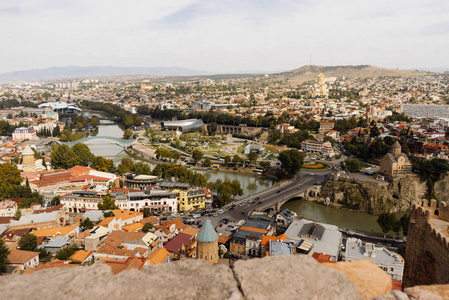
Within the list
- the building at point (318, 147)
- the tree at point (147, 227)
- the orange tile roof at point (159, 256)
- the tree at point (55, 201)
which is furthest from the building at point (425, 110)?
the orange tile roof at point (159, 256)

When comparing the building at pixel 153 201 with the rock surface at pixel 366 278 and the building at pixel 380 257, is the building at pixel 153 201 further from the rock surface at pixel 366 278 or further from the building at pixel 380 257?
the rock surface at pixel 366 278

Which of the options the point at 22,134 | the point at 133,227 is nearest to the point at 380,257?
the point at 133,227

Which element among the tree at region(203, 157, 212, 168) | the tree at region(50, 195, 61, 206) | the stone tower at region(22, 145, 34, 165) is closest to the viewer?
the tree at region(50, 195, 61, 206)

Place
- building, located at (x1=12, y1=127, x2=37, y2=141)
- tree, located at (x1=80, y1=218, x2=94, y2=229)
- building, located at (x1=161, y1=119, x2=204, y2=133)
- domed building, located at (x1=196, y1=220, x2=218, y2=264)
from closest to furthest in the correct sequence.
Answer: domed building, located at (x1=196, y1=220, x2=218, y2=264) → tree, located at (x1=80, y1=218, x2=94, y2=229) → building, located at (x1=12, y1=127, x2=37, y2=141) → building, located at (x1=161, y1=119, x2=204, y2=133)

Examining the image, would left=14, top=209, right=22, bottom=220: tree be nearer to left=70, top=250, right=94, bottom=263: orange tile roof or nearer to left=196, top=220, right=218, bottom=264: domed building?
left=70, top=250, right=94, bottom=263: orange tile roof

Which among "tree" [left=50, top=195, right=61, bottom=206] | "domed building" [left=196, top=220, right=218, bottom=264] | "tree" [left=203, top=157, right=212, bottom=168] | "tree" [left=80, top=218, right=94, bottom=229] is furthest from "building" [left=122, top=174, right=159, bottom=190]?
"domed building" [left=196, top=220, right=218, bottom=264]

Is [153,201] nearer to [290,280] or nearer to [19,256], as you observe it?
[19,256]
